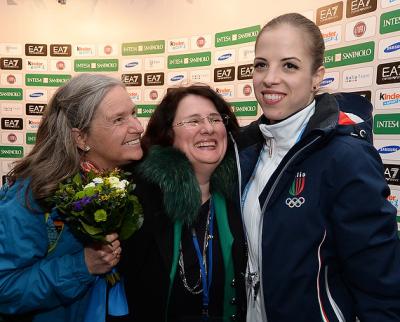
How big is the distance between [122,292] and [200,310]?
0.36 meters

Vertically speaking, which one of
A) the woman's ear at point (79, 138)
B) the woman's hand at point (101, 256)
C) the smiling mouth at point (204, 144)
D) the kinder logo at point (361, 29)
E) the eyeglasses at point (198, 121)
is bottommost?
the woman's hand at point (101, 256)

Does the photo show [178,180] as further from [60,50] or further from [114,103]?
[60,50]

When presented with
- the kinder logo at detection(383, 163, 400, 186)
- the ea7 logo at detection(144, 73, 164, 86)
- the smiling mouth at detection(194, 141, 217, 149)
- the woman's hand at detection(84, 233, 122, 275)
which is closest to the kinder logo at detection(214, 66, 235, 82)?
the ea7 logo at detection(144, 73, 164, 86)

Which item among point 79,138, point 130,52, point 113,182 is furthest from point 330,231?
point 130,52

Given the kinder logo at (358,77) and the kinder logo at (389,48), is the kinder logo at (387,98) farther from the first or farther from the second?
the kinder logo at (389,48)

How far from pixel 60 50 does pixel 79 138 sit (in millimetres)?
4286

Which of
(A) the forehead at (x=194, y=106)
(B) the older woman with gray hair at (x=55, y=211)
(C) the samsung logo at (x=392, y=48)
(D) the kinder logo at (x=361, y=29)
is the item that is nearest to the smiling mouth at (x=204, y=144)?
(A) the forehead at (x=194, y=106)

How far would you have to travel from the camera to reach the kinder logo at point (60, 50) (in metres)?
5.35

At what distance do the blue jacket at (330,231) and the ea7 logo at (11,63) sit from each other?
5218 mm

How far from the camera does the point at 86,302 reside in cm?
154

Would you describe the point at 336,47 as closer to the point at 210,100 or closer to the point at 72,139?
the point at 210,100

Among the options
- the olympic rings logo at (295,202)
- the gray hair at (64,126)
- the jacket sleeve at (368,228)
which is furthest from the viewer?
the gray hair at (64,126)

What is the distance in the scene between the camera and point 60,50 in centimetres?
536

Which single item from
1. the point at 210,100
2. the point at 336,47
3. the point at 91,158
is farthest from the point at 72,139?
the point at 336,47
